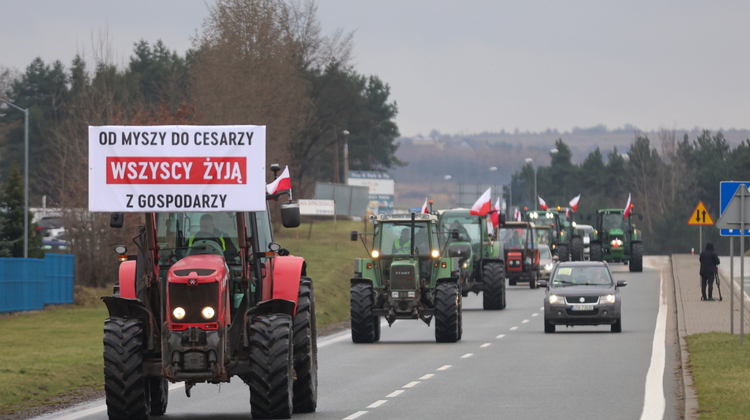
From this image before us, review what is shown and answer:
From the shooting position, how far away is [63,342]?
26812 millimetres

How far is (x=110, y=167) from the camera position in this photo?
43.3ft

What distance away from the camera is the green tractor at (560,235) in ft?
220

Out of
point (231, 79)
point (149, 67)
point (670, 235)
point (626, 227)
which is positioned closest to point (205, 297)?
point (231, 79)

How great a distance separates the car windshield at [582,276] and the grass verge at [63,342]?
690 cm

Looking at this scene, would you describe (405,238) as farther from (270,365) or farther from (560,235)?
(560,235)

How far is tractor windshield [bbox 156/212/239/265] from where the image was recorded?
14148 millimetres

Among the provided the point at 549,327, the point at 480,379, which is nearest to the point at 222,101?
the point at 549,327

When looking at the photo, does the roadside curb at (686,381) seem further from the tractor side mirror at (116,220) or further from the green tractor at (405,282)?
the tractor side mirror at (116,220)

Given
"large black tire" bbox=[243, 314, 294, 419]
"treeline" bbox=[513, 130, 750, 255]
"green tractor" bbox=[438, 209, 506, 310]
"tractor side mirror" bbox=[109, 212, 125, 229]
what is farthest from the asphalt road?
"treeline" bbox=[513, 130, 750, 255]

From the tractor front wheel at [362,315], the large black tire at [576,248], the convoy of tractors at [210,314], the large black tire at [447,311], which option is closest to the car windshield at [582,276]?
the large black tire at [447,311]

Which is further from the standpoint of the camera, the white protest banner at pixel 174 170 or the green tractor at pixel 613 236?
the green tractor at pixel 613 236

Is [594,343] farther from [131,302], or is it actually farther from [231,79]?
[231,79]

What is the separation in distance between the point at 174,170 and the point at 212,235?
123cm

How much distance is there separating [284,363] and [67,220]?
1188 inches
